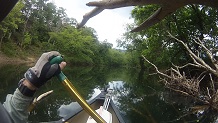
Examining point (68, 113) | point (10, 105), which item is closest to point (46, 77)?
point (10, 105)

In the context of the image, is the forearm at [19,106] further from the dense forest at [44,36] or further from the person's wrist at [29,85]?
the dense forest at [44,36]

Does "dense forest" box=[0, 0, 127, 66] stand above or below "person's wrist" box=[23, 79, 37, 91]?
above

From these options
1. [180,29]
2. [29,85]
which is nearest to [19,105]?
[29,85]

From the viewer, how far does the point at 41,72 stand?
1502mm

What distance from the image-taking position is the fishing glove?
4.90 ft

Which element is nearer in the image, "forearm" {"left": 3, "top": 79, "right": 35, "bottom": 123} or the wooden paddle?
"forearm" {"left": 3, "top": 79, "right": 35, "bottom": 123}

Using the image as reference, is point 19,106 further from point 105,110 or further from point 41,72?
point 105,110

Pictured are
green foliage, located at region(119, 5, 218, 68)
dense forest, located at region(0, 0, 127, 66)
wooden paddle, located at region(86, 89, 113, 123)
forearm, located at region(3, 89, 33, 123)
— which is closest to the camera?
forearm, located at region(3, 89, 33, 123)

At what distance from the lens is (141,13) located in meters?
24.5

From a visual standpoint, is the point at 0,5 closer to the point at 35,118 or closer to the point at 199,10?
the point at 35,118

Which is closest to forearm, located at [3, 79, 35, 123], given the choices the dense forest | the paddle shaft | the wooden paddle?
the paddle shaft

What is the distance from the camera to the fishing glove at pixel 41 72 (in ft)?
4.90

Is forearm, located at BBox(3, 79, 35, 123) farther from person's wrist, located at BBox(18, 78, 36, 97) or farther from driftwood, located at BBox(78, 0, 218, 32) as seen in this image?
driftwood, located at BBox(78, 0, 218, 32)

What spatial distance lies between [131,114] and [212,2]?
28.7 feet
